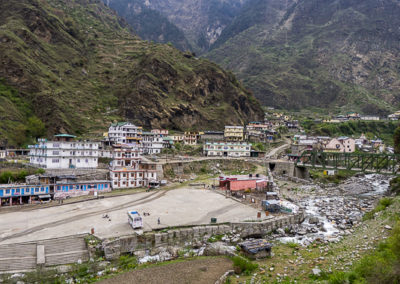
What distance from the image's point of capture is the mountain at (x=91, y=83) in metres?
90.9

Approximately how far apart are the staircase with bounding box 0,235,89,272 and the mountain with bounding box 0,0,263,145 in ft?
181

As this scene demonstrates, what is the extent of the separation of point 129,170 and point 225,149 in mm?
43394

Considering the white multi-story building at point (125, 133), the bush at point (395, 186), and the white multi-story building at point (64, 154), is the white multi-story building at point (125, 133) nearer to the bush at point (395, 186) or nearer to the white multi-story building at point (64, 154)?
the white multi-story building at point (64, 154)

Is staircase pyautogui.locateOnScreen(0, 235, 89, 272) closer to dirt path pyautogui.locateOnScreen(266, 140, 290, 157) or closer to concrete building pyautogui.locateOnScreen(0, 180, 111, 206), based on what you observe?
concrete building pyautogui.locateOnScreen(0, 180, 111, 206)

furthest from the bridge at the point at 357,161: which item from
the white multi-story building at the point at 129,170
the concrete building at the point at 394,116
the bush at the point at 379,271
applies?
the concrete building at the point at 394,116

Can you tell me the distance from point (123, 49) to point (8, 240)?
147224 millimetres

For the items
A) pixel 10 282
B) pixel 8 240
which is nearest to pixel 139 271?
pixel 10 282

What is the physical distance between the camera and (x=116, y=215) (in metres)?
37.3

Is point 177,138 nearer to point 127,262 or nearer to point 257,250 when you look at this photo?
point 127,262

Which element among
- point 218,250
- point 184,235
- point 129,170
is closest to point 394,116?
point 129,170

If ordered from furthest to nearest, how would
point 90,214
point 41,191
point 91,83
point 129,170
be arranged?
1. point 91,83
2. point 129,170
3. point 41,191
4. point 90,214

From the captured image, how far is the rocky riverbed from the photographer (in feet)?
113

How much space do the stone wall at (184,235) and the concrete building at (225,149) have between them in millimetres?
53212

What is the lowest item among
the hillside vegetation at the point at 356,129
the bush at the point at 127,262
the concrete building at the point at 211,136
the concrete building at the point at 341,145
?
the bush at the point at 127,262
